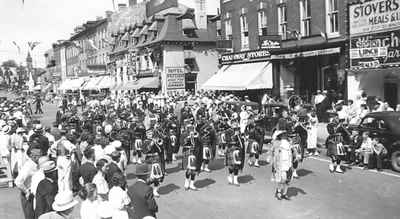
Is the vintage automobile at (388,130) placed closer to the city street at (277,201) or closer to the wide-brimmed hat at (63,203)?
the city street at (277,201)

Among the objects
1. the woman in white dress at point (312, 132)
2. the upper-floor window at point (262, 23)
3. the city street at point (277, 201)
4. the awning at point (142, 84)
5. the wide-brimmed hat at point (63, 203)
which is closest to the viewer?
the wide-brimmed hat at point (63, 203)

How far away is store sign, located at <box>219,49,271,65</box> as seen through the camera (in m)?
26.4

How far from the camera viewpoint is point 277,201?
31.7 feet

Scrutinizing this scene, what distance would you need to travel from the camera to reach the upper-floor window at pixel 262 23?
26.8m

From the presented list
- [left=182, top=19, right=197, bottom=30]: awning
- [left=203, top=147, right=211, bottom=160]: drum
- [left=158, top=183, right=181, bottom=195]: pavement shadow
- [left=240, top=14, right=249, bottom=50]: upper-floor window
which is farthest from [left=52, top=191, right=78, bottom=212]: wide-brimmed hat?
[left=182, top=19, right=197, bottom=30]: awning

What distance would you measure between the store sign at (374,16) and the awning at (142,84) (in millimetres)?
22562

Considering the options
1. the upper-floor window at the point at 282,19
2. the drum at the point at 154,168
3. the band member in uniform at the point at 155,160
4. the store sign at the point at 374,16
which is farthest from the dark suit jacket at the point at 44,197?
the upper-floor window at the point at 282,19

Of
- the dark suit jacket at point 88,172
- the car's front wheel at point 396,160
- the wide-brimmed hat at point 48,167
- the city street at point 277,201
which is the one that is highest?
the wide-brimmed hat at point 48,167

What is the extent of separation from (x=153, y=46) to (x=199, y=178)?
95.2 ft

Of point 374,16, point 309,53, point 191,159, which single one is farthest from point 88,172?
point 309,53

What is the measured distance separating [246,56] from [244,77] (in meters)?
1.97

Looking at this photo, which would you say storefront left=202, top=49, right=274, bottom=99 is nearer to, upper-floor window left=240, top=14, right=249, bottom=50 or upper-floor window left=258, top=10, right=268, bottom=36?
upper-floor window left=240, top=14, right=249, bottom=50

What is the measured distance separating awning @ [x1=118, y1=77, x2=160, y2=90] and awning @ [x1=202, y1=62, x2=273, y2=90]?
10328 mm

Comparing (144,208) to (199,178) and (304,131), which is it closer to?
(199,178)
